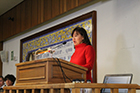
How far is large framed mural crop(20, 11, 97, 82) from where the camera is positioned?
14.4 ft

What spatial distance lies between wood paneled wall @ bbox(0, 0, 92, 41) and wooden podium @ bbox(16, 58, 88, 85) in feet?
7.07

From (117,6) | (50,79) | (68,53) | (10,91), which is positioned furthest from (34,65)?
(68,53)

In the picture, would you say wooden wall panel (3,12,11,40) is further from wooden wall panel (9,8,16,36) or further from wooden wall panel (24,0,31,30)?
wooden wall panel (24,0,31,30)

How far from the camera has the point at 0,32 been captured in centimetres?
809

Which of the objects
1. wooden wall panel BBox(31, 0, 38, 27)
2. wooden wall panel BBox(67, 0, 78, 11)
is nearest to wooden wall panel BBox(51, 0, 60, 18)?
wooden wall panel BBox(67, 0, 78, 11)

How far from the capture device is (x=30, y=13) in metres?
6.45

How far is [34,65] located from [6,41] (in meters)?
5.91

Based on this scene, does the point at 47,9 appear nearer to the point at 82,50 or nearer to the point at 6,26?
the point at 6,26

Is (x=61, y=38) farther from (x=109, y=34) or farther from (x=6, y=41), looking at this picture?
(x=6, y=41)

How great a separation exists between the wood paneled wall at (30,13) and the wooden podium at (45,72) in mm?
2155

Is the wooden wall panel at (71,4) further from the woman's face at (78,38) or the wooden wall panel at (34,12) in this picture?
the woman's face at (78,38)

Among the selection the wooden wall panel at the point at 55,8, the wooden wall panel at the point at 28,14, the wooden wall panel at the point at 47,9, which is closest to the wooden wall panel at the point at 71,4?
the wooden wall panel at the point at 55,8

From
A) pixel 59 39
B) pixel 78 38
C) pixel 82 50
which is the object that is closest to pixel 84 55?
pixel 82 50

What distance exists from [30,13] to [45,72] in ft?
14.5
